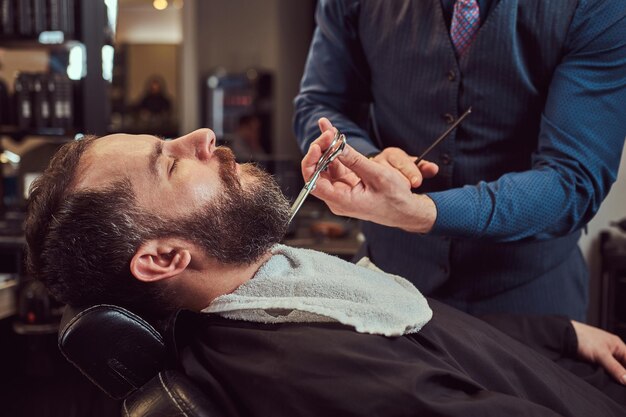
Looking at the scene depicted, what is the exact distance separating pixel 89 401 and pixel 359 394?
2.46 meters

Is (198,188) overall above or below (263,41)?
below

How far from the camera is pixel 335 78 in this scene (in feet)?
6.02

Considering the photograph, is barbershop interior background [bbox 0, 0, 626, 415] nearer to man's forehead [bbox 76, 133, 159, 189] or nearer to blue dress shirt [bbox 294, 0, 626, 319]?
blue dress shirt [bbox 294, 0, 626, 319]

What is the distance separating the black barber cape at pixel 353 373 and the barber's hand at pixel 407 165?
0.99 feet

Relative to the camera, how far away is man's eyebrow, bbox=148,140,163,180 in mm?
1288

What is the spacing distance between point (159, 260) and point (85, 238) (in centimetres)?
14

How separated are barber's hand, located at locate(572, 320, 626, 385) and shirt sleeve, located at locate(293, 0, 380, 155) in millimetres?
668

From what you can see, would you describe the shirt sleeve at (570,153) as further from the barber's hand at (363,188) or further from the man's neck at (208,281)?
the man's neck at (208,281)

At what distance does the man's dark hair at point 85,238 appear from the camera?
1.23m

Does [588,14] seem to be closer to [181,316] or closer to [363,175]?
[363,175]

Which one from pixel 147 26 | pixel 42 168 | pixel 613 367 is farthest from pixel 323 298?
pixel 147 26

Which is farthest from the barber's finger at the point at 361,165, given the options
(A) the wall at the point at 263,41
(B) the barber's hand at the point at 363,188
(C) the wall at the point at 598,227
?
(A) the wall at the point at 263,41

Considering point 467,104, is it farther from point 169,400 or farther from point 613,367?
point 169,400

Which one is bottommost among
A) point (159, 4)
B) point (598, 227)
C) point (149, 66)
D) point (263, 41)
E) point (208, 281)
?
point (598, 227)
